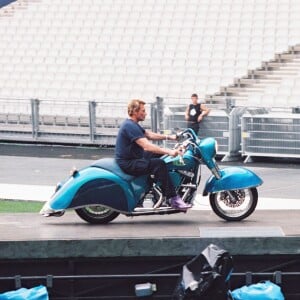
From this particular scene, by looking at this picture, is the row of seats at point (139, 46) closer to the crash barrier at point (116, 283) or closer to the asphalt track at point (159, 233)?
the asphalt track at point (159, 233)

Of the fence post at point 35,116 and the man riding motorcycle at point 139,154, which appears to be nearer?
the man riding motorcycle at point 139,154

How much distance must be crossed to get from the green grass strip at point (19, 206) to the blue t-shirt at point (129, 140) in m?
4.76

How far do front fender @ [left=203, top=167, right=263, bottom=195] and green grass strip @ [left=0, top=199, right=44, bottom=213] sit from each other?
193 inches

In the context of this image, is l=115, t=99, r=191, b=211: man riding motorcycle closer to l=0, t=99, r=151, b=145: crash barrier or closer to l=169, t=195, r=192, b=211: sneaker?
l=169, t=195, r=192, b=211: sneaker

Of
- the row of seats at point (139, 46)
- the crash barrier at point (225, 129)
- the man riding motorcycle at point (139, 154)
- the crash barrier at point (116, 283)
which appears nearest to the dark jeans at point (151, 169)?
the man riding motorcycle at point (139, 154)

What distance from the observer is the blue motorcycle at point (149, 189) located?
1035 centimetres

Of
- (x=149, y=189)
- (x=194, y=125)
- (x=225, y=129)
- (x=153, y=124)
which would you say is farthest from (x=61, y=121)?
(x=149, y=189)

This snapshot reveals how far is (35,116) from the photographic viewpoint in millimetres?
25641

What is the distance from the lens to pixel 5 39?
3192cm

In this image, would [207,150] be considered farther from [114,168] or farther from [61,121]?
[61,121]

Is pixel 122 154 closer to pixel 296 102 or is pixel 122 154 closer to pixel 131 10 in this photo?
pixel 296 102

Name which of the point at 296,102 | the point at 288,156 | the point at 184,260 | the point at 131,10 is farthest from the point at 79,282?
the point at 131,10

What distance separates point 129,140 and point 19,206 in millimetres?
5672

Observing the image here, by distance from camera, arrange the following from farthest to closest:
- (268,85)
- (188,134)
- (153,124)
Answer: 1. (268,85)
2. (153,124)
3. (188,134)
